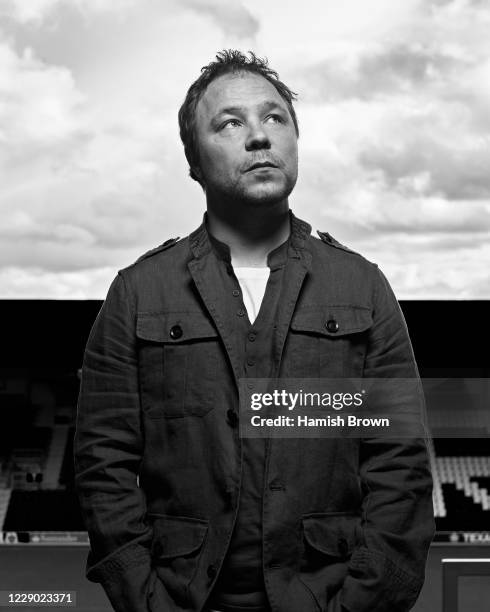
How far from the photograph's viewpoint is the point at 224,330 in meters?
1.88

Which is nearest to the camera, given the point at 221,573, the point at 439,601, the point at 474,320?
the point at 221,573

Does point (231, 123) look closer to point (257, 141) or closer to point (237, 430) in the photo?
point (257, 141)

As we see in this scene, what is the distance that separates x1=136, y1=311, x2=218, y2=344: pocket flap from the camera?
190cm

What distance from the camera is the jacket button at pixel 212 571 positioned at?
5.77 ft

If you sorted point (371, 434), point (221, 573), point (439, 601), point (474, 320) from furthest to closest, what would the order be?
point (439, 601) < point (474, 320) < point (371, 434) < point (221, 573)

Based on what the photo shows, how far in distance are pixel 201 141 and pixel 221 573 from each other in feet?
3.21

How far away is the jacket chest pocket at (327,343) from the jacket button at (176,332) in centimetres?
25

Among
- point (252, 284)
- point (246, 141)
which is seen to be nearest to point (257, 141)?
point (246, 141)

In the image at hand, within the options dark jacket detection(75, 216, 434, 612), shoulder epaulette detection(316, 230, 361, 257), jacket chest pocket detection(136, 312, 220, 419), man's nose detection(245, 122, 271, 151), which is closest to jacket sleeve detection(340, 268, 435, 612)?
dark jacket detection(75, 216, 434, 612)

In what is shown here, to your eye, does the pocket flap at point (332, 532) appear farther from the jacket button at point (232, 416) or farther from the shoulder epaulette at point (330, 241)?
the shoulder epaulette at point (330, 241)

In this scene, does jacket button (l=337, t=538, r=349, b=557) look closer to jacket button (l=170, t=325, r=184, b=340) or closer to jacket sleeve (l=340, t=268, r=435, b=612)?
jacket sleeve (l=340, t=268, r=435, b=612)

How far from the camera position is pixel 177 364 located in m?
1.90

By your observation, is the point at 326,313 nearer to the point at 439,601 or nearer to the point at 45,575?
the point at 439,601

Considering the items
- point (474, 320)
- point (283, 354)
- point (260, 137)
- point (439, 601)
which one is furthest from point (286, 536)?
point (439, 601)
